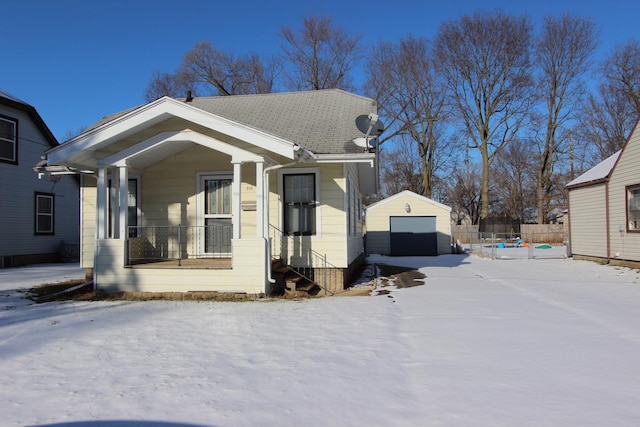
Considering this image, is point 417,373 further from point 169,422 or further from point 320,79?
point 320,79

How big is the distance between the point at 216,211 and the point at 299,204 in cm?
194

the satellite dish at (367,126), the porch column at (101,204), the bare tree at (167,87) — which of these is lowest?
the porch column at (101,204)

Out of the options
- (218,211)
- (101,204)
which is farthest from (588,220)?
(101,204)

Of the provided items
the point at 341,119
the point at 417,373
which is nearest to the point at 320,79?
the point at 341,119

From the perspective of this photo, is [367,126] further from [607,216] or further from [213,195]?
[607,216]

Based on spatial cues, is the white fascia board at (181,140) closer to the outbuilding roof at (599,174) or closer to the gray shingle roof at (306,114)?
the gray shingle roof at (306,114)

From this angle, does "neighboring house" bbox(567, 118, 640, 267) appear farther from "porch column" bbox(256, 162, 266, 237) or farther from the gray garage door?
"porch column" bbox(256, 162, 266, 237)

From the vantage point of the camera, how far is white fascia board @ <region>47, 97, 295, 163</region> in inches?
319

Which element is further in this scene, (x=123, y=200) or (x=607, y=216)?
(x=607, y=216)

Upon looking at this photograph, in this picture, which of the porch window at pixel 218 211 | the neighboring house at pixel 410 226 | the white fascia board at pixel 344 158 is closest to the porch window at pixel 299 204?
the white fascia board at pixel 344 158

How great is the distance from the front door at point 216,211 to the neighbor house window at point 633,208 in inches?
486

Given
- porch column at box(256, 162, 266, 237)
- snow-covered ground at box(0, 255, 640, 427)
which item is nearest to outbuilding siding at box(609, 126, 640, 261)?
snow-covered ground at box(0, 255, 640, 427)

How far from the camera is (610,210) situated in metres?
15.3

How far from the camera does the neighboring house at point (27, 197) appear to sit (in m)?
16.2
